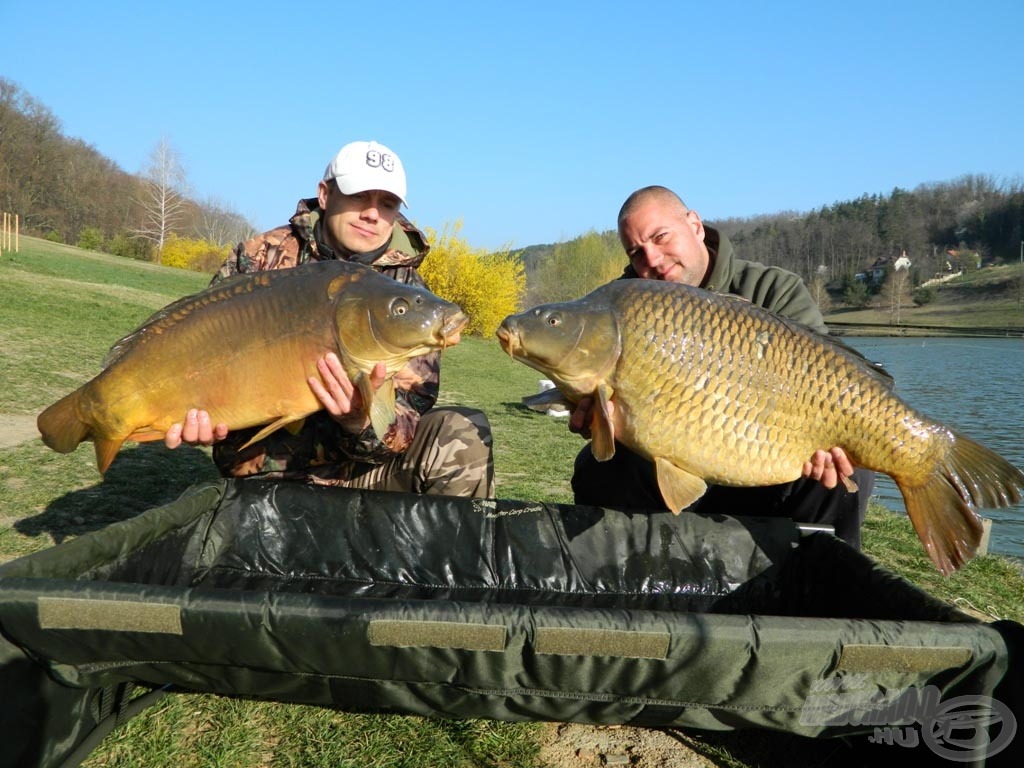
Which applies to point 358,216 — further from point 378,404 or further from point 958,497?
point 958,497

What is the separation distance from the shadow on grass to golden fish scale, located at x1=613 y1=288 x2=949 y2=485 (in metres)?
1.41

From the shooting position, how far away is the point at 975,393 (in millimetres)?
12992

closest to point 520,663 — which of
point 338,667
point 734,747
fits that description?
point 338,667

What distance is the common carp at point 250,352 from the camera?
5.41ft

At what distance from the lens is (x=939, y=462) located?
1649 millimetres

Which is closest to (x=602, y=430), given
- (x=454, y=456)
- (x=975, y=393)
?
(x=454, y=456)

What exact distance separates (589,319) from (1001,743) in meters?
1.02

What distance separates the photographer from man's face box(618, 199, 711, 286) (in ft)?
7.72

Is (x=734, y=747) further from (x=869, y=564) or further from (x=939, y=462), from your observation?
(x=939, y=462)

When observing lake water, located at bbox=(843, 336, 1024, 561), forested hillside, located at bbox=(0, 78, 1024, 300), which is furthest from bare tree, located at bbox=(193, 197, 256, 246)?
lake water, located at bbox=(843, 336, 1024, 561)

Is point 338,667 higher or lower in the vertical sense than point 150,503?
higher

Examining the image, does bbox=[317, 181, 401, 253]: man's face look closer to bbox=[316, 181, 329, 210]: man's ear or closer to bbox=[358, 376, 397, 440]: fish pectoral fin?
bbox=[316, 181, 329, 210]: man's ear

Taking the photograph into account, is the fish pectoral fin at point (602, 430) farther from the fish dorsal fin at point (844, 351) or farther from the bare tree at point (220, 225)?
the bare tree at point (220, 225)

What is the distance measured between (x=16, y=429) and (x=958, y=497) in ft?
12.9
